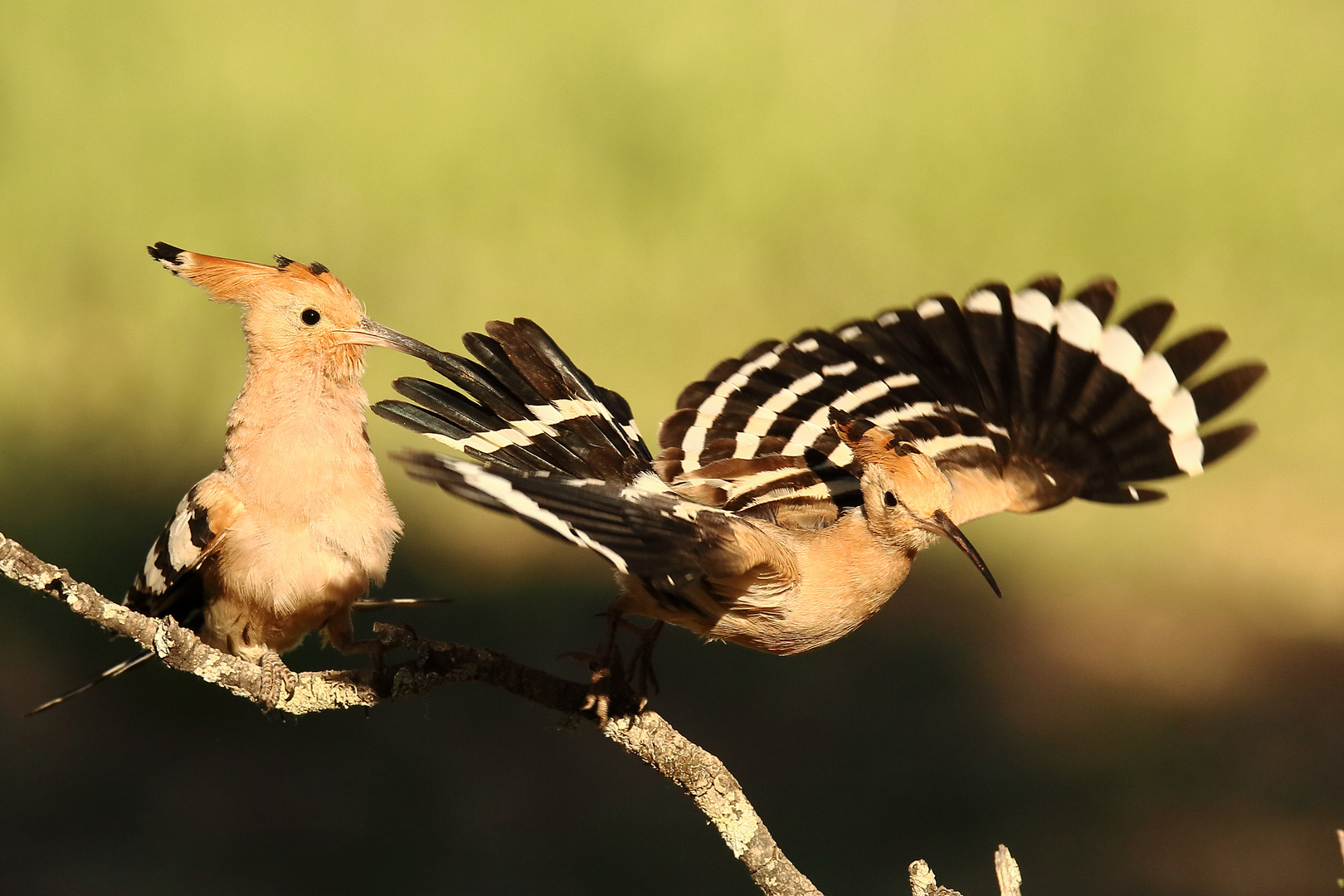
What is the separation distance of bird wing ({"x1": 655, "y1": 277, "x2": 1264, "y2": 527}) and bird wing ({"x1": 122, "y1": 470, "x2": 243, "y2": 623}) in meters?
1.02

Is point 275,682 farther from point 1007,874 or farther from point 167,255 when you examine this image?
point 1007,874

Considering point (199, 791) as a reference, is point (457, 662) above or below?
above

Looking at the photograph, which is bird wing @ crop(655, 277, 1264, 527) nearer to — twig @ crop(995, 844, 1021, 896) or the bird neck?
the bird neck

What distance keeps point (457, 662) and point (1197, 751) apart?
4.13m

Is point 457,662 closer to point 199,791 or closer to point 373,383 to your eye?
point 199,791

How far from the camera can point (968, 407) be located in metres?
3.56

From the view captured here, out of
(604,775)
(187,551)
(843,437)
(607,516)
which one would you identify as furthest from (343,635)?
(604,775)

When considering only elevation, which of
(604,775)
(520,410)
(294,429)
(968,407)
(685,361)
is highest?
(685,361)

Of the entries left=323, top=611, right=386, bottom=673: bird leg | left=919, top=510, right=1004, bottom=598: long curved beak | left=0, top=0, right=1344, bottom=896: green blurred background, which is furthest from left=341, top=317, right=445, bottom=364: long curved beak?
left=0, top=0, right=1344, bottom=896: green blurred background

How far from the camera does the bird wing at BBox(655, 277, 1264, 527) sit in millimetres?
3346

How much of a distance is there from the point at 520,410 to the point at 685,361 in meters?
4.22

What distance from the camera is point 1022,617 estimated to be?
6641 mm

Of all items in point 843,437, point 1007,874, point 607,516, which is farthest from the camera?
point 843,437

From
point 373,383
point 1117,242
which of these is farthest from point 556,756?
point 1117,242
